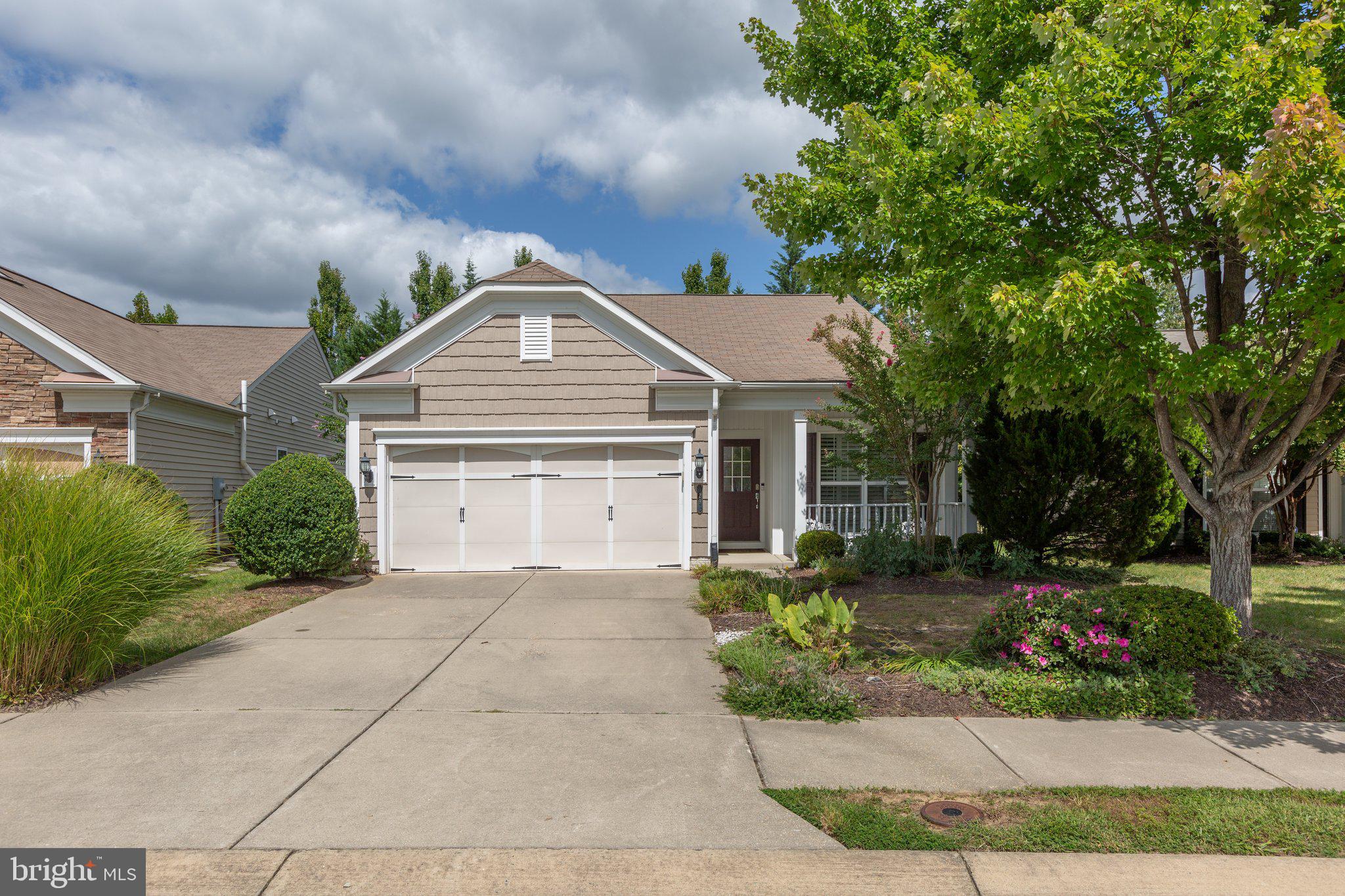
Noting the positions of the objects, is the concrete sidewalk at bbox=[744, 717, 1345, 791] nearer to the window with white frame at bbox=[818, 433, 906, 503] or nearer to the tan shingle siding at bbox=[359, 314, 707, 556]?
the tan shingle siding at bbox=[359, 314, 707, 556]

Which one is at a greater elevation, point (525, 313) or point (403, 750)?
point (525, 313)

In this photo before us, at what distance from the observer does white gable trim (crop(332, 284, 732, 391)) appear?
1193cm

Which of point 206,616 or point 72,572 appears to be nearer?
point 72,572

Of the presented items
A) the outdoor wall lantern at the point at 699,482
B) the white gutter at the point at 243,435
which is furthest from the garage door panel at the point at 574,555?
the white gutter at the point at 243,435

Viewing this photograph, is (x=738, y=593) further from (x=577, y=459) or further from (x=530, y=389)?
(x=530, y=389)

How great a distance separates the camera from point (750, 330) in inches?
614

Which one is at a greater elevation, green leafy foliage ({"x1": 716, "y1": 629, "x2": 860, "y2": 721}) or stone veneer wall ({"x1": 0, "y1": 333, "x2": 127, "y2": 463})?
stone veneer wall ({"x1": 0, "y1": 333, "x2": 127, "y2": 463})

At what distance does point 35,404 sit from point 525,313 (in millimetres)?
7832

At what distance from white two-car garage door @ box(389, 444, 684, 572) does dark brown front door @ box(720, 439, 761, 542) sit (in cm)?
250

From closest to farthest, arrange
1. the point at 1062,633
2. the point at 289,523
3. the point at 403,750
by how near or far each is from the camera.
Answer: the point at 403,750
the point at 1062,633
the point at 289,523

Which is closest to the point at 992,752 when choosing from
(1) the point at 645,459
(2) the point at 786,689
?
(2) the point at 786,689

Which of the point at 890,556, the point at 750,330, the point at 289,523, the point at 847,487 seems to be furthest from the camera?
the point at 750,330

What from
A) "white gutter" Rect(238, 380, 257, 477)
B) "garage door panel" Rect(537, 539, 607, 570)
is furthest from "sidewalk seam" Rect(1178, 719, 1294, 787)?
"white gutter" Rect(238, 380, 257, 477)

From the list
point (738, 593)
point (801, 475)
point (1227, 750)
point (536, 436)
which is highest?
point (536, 436)
